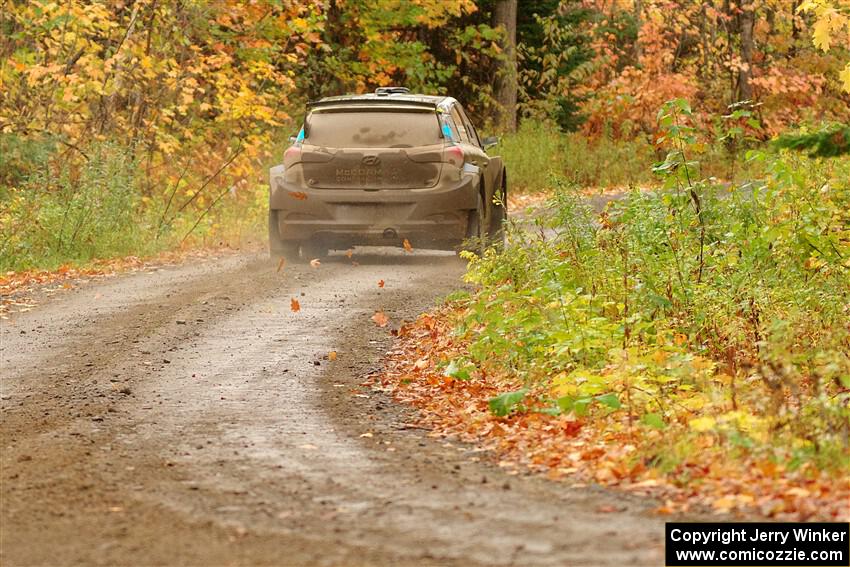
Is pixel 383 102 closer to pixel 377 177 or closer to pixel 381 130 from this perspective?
pixel 381 130

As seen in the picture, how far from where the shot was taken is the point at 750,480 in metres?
6.39

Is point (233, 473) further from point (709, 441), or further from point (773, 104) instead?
point (773, 104)

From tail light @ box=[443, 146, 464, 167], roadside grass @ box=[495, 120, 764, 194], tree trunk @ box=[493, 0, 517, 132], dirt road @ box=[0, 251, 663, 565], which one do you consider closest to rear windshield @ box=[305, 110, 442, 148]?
tail light @ box=[443, 146, 464, 167]

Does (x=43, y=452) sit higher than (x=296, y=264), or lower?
higher

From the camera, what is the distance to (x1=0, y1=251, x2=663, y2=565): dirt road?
221 inches

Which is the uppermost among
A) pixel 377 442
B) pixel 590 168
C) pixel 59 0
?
pixel 59 0

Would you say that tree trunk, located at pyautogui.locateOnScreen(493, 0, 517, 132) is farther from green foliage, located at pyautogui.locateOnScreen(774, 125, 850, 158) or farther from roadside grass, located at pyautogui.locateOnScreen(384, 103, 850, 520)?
green foliage, located at pyautogui.locateOnScreen(774, 125, 850, 158)

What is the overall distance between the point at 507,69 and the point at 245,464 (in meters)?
24.5

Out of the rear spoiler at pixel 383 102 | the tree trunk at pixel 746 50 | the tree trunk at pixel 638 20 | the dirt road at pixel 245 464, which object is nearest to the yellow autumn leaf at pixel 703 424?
the dirt road at pixel 245 464

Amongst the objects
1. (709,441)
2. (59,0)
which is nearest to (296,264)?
(59,0)

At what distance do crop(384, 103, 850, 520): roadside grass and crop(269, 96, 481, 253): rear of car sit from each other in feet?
10.4

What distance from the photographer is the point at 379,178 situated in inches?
633

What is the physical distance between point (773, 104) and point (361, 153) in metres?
26.7

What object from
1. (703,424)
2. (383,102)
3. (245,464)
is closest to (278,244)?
(383,102)
